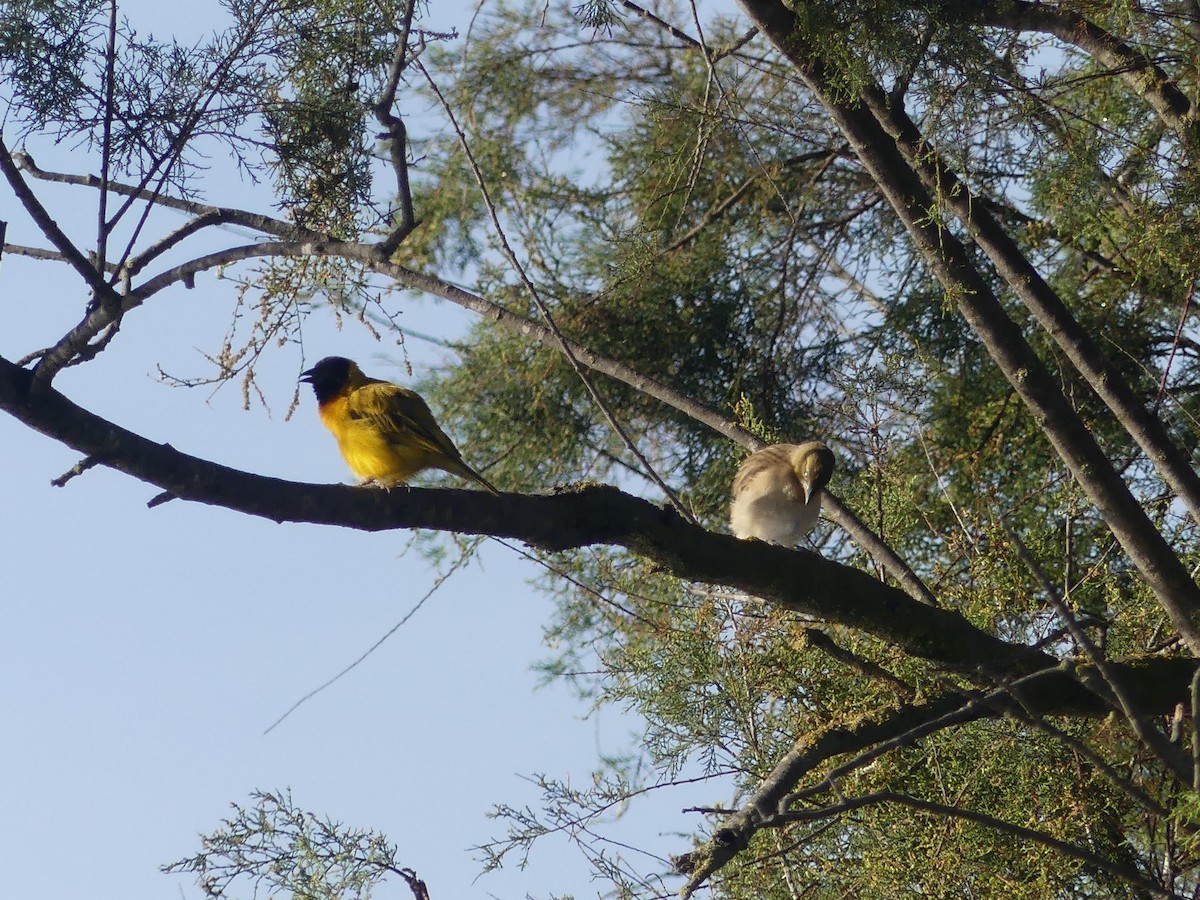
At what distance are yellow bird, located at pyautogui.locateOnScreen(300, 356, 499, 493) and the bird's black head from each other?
13 cm

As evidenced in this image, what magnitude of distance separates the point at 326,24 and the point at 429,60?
1.64m

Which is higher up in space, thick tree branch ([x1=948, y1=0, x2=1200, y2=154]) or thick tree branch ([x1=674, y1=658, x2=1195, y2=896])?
thick tree branch ([x1=948, y1=0, x2=1200, y2=154])

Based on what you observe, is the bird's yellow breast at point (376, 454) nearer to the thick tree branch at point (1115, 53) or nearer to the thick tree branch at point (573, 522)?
the thick tree branch at point (573, 522)

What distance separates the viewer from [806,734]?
280 centimetres

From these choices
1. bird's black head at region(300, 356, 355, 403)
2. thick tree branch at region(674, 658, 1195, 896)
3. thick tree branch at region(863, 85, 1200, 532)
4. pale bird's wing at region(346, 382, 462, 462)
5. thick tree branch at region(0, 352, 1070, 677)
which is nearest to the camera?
thick tree branch at region(0, 352, 1070, 677)

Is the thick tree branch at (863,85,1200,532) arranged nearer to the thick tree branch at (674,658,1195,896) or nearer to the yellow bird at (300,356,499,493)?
the thick tree branch at (674,658,1195,896)

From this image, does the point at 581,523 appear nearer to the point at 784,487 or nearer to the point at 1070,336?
the point at 1070,336

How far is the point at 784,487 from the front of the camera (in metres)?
3.91

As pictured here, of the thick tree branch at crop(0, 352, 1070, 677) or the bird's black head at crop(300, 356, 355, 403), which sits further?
the bird's black head at crop(300, 356, 355, 403)

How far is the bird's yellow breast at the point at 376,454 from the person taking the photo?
10.8ft

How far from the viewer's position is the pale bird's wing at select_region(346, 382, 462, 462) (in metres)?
3.27

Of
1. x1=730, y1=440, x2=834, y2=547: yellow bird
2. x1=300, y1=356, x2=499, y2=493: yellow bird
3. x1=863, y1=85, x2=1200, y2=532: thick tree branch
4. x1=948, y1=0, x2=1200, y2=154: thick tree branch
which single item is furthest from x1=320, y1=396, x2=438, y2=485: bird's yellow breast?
x1=948, y1=0, x2=1200, y2=154: thick tree branch

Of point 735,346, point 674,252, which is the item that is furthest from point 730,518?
point 674,252

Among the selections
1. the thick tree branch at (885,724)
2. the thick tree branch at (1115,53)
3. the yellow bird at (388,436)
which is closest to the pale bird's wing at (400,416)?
the yellow bird at (388,436)
